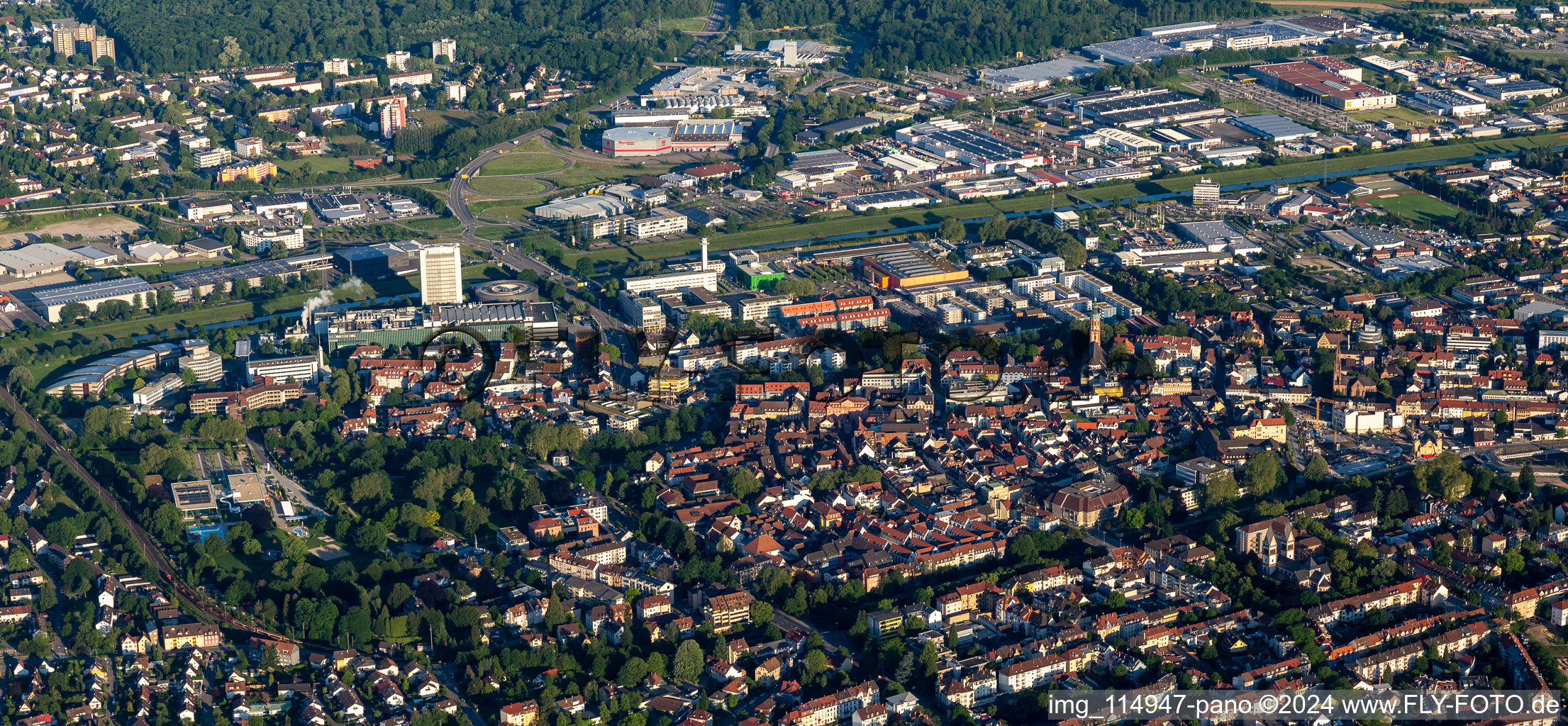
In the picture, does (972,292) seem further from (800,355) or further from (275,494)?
(275,494)

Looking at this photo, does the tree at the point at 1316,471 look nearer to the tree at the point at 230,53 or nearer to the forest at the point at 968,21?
the forest at the point at 968,21

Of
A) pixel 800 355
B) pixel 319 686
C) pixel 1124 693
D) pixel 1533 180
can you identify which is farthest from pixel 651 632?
pixel 1533 180

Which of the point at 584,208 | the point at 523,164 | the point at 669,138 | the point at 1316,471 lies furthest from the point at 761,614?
the point at 669,138

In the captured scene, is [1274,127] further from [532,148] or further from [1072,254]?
[532,148]

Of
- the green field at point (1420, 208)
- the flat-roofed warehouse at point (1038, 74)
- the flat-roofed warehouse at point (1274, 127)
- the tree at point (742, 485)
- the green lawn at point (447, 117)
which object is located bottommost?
the tree at point (742, 485)

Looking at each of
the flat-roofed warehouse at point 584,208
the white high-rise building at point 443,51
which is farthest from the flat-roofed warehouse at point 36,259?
the white high-rise building at point 443,51

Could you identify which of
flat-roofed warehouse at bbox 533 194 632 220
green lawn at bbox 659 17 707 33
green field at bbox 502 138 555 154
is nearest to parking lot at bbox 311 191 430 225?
flat-roofed warehouse at bbox 533 194 632 220

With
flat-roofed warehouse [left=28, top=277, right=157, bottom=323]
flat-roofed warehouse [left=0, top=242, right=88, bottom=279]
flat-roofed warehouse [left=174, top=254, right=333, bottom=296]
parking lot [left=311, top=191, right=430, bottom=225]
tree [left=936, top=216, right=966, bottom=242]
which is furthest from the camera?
parking lot [left=311, top=191, right=430, bottom=225]

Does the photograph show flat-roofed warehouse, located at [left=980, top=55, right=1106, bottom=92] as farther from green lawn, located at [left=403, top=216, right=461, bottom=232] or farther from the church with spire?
the church with spire
